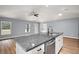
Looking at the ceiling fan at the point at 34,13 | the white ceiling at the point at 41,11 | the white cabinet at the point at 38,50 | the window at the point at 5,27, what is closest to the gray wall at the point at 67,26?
the white ceiling at the point at 41,11

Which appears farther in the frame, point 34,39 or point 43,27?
point 34,39

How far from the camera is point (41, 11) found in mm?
816

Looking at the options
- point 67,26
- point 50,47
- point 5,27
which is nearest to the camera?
point 5,27

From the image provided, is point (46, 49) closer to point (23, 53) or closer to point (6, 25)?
point (23, 53)

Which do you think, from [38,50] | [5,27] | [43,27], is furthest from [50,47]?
[5,27]

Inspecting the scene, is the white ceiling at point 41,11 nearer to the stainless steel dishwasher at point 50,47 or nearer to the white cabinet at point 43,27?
the white cabinet at point 43,27

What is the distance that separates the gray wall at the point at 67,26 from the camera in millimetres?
833

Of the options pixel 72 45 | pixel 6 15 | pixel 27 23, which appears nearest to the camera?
pixel 6 15

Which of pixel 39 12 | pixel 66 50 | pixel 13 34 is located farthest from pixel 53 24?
pixel 13 34

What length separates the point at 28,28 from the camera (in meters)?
0.82

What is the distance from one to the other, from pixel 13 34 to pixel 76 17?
0.70m

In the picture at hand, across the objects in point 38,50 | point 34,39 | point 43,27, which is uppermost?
point 43,27

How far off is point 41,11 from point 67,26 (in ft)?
1.13

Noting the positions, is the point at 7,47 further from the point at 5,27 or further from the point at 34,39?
the point at 34,39
